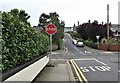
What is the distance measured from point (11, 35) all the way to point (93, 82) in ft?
19.3

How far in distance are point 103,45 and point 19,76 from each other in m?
56.1

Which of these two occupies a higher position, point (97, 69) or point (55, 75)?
point (55, 75)

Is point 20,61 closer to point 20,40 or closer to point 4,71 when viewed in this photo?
point 20,40

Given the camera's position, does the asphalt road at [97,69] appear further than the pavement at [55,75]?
Yes

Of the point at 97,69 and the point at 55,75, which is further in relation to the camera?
the point at 97,69

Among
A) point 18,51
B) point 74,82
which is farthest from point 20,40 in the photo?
point 74,82

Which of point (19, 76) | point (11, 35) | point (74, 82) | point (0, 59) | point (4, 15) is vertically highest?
point (4, 15)

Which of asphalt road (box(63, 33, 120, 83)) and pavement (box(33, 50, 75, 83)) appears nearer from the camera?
pavement (box(33, 50, 75, 83))

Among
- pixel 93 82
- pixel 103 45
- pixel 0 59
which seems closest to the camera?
pixel 0 59

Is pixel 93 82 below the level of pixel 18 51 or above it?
below

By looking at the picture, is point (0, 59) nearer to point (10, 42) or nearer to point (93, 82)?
point (10, 42)

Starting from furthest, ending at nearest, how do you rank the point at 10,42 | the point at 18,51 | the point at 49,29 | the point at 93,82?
the point at 49,29
the point at 93,82
the point at 18,51
the point at 10,42

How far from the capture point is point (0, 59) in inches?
274

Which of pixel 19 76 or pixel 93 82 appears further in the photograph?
pixel 93 82
